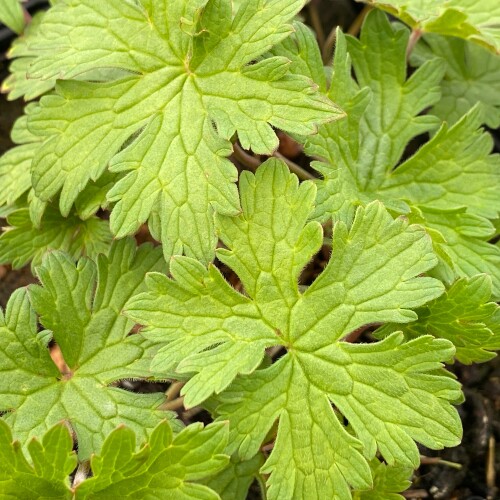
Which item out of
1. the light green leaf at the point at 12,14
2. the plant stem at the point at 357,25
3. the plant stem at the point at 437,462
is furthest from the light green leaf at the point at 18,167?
the plant stem at the point at 437,462

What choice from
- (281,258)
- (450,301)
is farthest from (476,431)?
(281,258)

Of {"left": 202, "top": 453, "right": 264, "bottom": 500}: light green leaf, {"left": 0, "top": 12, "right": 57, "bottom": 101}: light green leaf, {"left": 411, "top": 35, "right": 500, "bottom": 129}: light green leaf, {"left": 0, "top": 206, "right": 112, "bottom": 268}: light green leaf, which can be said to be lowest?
{"left": 202, "top": 453, "right": 264, "bottom": 500}: light green leaf

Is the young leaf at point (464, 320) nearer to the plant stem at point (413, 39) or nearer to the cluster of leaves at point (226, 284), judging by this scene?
the cluster of leaves at point (226, 284)

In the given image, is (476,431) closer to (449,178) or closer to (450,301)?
(450,301)

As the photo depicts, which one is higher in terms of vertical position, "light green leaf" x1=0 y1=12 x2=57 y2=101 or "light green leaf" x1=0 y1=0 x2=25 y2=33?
"light green leaf" x1=0 y1=0 x2=25 y2=33

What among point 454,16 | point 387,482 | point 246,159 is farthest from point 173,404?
point 454,16

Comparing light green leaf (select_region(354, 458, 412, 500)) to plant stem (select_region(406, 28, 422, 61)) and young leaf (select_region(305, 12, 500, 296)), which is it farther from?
plant stem (select_region(406, 28, 422, 61))

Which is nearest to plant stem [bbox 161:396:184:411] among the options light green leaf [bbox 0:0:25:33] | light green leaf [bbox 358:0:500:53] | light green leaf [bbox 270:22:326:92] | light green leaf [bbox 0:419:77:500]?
light green leaf [bbox 0:419:77:500]
